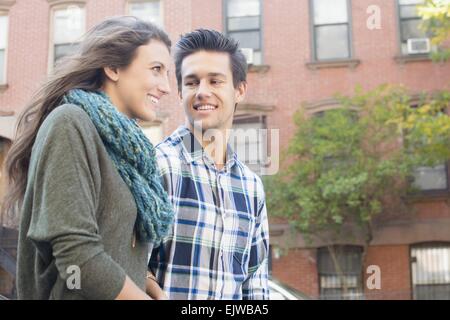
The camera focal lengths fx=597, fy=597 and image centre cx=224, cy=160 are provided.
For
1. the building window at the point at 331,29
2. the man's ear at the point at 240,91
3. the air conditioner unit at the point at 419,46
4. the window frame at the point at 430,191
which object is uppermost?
the building window at the point at 331,29

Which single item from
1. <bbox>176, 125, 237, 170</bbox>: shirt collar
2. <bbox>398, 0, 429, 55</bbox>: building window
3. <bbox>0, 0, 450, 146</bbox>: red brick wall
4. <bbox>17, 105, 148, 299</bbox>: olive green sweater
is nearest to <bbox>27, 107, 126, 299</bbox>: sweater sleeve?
<bbox>17, 105, 148, 299</bbox>: olive green sweater

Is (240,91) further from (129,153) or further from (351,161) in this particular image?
(351,161)

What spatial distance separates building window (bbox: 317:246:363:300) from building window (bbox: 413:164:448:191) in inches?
47.7

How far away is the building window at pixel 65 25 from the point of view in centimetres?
740

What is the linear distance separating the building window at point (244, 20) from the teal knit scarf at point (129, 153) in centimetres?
712

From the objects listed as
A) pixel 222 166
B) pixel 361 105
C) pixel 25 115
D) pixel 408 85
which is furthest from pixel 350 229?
pixel 25 115

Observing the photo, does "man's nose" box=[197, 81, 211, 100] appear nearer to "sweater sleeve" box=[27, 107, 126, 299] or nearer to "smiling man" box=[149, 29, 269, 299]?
"smiling man" box=[149, 29, 269, 299]

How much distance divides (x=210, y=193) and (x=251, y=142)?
547cm

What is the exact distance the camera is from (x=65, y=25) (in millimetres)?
7574

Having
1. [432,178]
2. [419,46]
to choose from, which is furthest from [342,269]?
[419,46]

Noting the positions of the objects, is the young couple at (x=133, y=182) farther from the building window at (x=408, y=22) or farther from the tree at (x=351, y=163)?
the building window at (x=408, y=22)

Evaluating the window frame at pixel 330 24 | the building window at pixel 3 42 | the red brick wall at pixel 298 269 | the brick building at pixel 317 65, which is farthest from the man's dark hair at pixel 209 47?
the window frame at pixel 330 24

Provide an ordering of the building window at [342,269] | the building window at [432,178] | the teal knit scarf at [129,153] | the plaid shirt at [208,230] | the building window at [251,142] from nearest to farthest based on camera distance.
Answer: the teal knit scarf at [129,153]
the plaid shirt at [208,230]
the building window at [251,142]
the building window at [342,269]
the building window at [432,178]
